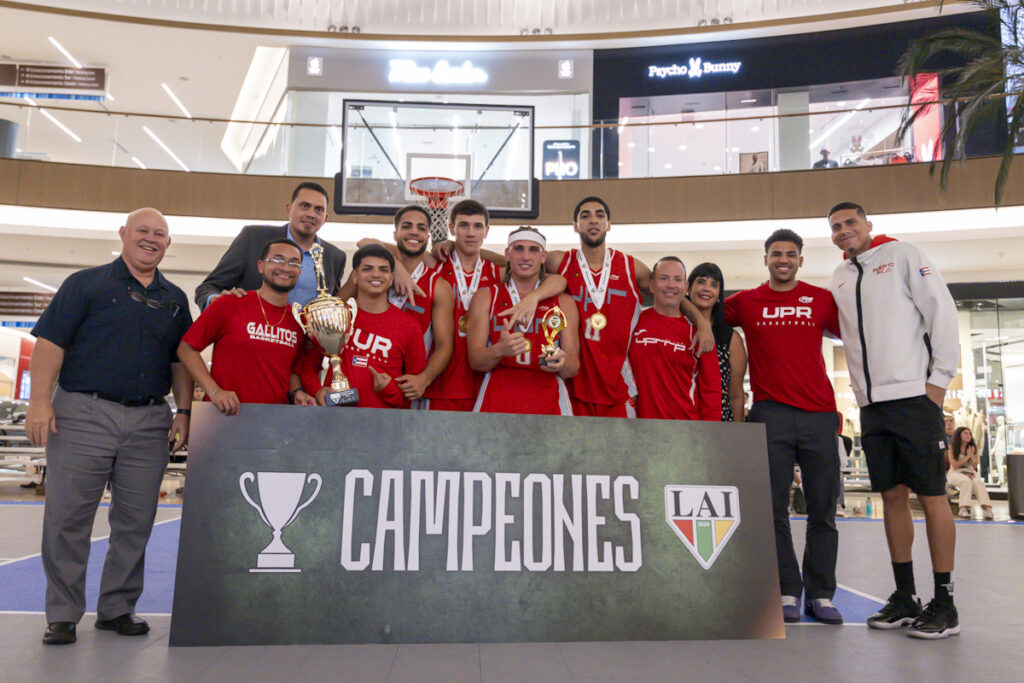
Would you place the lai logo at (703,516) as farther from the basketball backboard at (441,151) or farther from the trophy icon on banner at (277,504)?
the basketball backboard at (441,151)

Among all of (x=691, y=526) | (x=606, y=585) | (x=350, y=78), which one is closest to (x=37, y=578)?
(x=606, y=585)

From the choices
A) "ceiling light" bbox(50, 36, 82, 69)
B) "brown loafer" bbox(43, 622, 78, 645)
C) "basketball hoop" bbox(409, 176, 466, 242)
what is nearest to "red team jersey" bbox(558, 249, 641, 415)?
"brown loafer" bbox(43, 622, 78, 645)

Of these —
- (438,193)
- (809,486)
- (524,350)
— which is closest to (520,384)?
(524,350)

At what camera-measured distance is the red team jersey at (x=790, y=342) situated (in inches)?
141

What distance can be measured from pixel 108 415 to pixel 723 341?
2.86m

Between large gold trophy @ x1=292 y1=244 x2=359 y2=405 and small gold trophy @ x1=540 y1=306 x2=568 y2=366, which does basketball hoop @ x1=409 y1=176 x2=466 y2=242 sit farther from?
large gold trophy @ x1=292 y1=244 x2=359 y2=405

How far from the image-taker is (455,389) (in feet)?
11.9

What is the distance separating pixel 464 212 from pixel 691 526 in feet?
6.08

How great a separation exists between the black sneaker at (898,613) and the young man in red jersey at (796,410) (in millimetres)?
161

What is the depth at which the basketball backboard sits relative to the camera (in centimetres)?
934

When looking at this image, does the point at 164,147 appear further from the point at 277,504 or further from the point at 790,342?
the point at 790,342

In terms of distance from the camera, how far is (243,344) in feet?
10.2

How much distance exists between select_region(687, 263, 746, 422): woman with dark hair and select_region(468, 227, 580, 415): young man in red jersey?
73 cm

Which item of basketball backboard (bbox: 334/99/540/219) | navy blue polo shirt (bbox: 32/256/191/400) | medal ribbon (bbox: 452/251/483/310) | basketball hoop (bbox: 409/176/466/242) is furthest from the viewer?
basketball backboard (bbox: 334/99/540/219)
